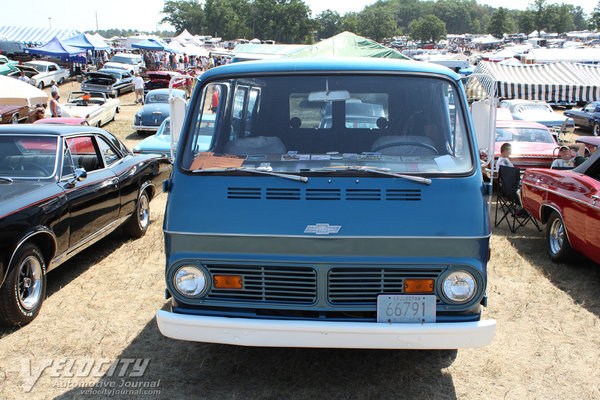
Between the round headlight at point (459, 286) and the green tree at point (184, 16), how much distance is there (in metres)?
125

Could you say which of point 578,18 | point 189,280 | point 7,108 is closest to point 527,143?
point 189,280

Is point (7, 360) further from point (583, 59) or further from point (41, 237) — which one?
point (583, 59)

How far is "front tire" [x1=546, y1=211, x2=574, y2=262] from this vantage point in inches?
267

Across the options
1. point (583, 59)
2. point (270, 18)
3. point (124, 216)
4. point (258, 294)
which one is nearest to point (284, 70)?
point (258, 294)

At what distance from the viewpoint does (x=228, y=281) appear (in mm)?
3570

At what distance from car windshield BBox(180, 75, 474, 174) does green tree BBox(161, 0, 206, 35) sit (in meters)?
124

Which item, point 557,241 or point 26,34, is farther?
point 26,34

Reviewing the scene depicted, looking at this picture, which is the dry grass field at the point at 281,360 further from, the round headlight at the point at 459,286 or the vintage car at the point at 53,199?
the round headlight at the point at 459,286

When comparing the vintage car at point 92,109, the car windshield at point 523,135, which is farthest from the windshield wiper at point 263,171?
the vintage car at point 92,109

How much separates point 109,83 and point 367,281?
27.3 meters

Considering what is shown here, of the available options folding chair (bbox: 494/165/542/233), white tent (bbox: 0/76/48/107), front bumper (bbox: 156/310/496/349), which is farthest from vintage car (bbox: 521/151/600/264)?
white tent (bbox: 0/76/48/107)

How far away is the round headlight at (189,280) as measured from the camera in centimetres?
359

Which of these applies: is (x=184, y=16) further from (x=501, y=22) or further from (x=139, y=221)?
(x=139, y=221)
